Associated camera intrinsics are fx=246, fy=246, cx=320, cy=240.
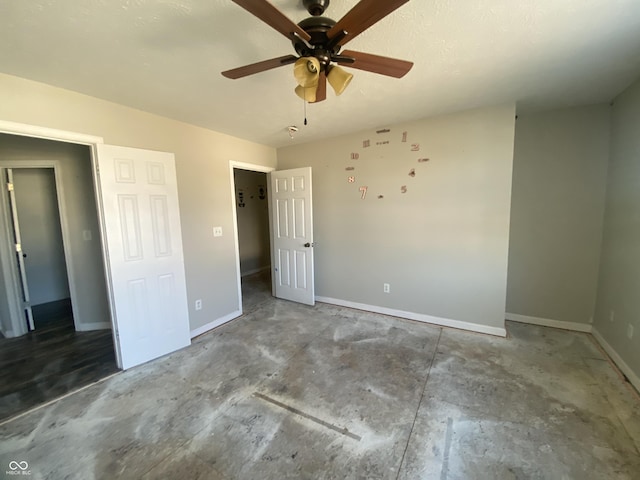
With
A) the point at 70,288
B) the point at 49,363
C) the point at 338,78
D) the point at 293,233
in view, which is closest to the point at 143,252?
the point at 49,363

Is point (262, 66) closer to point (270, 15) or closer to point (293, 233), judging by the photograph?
point (270, 15)

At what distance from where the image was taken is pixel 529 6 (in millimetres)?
1263

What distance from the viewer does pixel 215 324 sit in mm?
3230

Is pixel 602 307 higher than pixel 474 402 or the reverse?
higher

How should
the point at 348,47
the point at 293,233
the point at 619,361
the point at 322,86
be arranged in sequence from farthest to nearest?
the point at 293,233, the point at 619,361, the point at 348,47, the point at 322,86

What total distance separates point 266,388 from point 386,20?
8.89 ft

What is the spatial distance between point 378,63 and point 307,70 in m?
0.38

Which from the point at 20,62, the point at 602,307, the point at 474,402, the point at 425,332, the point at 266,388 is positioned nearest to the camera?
the point at 20,62

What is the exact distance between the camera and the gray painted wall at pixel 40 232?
12.4 ft

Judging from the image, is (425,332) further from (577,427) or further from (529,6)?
(529,6)

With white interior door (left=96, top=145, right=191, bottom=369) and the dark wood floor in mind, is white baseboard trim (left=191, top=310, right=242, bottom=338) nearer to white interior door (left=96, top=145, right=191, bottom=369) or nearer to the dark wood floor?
white interior door (left=96, top=145, right=191, bottom=369)

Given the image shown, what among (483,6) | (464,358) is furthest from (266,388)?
(483,6)

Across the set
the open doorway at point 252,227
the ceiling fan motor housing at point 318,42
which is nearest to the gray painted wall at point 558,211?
the ceiling fan motor housing at point 318,42

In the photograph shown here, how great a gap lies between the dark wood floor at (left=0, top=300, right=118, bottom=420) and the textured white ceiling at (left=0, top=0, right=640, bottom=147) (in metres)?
2.49
